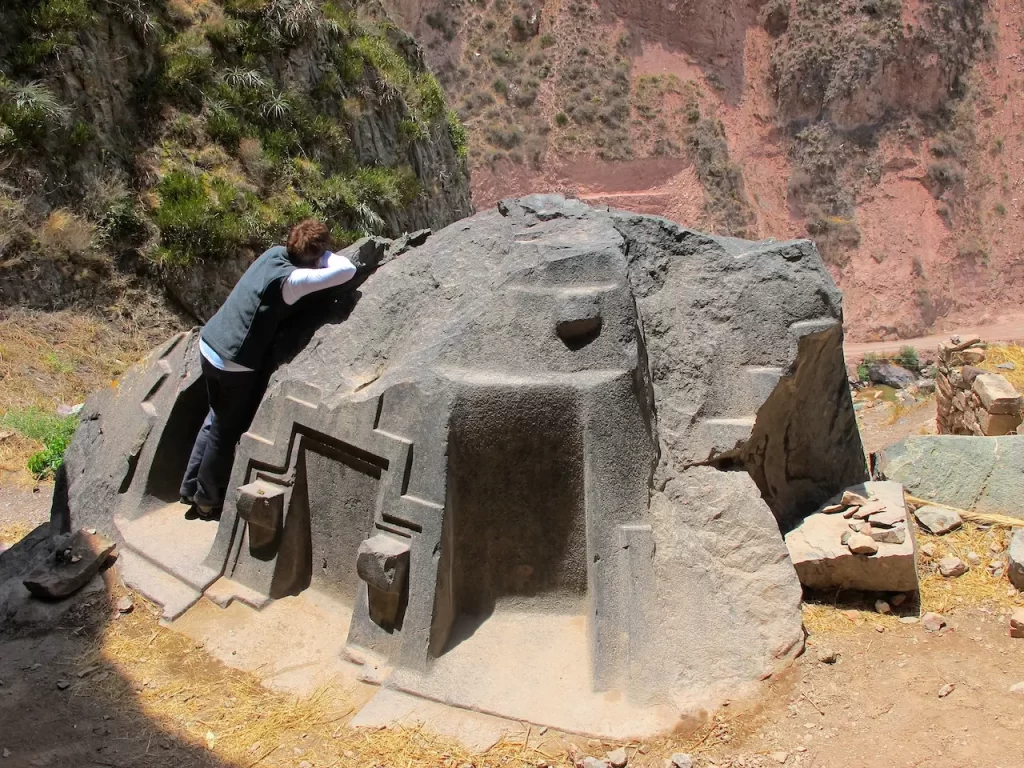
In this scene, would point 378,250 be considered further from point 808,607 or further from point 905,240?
point 905,240

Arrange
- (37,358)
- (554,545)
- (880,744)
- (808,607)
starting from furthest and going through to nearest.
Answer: (37,358), (808,607), (554,545), (880,744)

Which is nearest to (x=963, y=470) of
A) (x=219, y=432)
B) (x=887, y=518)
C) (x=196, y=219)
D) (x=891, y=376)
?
(x=887, y=518)

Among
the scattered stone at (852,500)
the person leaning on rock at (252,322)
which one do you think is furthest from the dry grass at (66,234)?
the scattered stone at (852,500)

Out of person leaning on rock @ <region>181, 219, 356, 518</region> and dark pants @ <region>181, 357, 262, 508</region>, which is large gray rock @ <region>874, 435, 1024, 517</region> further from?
dark pants @ <region>181, 357, 262, 508</region>

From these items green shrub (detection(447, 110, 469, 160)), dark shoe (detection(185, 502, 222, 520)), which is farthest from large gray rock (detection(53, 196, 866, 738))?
green shrub (detection(447, 110, 469, 160))

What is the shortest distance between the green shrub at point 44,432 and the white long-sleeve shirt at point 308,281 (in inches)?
144

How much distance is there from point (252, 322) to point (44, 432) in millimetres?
4681

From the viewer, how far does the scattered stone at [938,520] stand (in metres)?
5.66

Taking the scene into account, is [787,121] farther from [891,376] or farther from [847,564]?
[847,564]

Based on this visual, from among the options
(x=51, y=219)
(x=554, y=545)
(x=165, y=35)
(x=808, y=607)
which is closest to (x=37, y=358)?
(x=51, y=219)

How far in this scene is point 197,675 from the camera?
14.5 feet

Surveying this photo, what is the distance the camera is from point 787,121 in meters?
27.1

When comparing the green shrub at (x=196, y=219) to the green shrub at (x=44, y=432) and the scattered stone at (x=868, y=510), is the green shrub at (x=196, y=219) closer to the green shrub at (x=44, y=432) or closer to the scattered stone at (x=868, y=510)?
the green shrub at (x=44, y=432)

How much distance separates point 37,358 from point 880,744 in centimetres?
965
